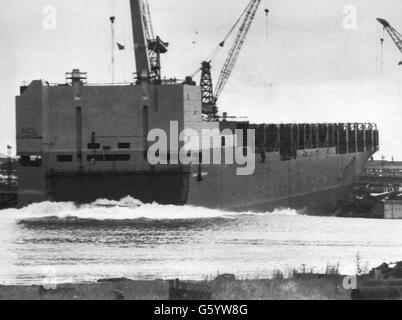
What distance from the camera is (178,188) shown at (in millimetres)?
63656

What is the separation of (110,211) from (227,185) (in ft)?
37.5

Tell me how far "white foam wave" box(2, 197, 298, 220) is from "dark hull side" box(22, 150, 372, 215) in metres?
0.43

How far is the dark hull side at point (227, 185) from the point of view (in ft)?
207

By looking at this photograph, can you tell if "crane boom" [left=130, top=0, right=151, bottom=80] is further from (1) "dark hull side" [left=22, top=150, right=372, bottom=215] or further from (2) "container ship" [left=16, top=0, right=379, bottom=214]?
(1) "dark hull side" [left=22, top=150, right=372, bottom=215]

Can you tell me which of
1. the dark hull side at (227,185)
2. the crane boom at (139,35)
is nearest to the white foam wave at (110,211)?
the dark hull side at (227,185)

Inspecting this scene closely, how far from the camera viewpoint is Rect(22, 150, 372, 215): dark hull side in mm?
63000

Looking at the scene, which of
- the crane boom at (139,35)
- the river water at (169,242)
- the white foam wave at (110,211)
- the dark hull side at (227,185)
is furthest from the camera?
the crane boom at (139,35)

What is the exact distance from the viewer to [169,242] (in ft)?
161

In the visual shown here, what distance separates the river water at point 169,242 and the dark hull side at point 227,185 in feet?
2.68

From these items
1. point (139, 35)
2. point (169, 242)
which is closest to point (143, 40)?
point (139, 35)

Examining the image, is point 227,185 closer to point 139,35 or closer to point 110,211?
point 139,35

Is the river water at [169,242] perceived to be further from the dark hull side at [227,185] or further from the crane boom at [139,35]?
the crane boom at [139,35]

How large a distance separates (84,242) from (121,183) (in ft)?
46.7
